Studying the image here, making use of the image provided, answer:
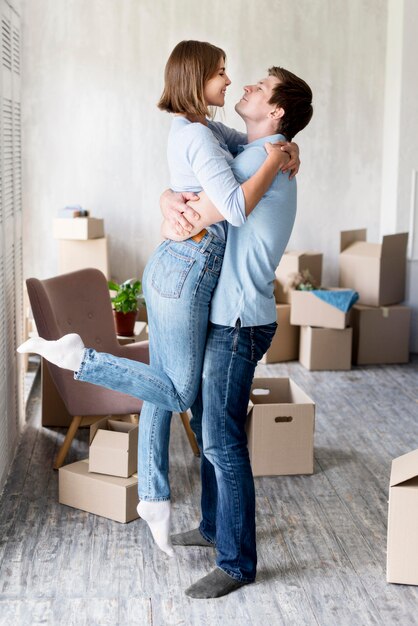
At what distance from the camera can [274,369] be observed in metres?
5.77

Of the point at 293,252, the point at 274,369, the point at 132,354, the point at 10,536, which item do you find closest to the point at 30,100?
the point at 293,252

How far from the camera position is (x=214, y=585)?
105 inches

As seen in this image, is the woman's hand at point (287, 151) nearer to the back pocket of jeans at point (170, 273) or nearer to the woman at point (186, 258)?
the woman at point (186, 258)

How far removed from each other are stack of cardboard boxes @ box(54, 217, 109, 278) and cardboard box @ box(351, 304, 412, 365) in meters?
1.79

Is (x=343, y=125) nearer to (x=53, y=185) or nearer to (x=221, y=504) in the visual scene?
(x=53, y=185)

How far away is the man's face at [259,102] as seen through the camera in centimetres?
247

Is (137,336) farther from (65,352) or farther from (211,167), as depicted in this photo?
(211,167)

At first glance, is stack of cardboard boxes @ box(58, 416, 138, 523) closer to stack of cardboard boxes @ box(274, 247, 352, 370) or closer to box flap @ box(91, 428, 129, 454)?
box flap @ box(91, 428, 129, 454)

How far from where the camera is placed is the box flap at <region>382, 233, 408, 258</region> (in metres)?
5.79

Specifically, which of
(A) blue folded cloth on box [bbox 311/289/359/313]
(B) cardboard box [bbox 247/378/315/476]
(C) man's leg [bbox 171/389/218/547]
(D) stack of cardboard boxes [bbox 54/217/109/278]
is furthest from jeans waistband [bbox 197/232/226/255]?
(D) stack of cardboard boxes [bbox 54/217/109/278]

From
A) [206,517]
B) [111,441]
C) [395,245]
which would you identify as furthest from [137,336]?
[395,245]

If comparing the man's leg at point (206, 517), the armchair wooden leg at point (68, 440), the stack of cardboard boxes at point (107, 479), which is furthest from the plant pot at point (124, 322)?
the man's leg at point (206, 517)

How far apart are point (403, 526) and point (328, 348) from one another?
10.1 ft

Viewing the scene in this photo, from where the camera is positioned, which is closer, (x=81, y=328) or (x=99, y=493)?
(x=99, y=493)
